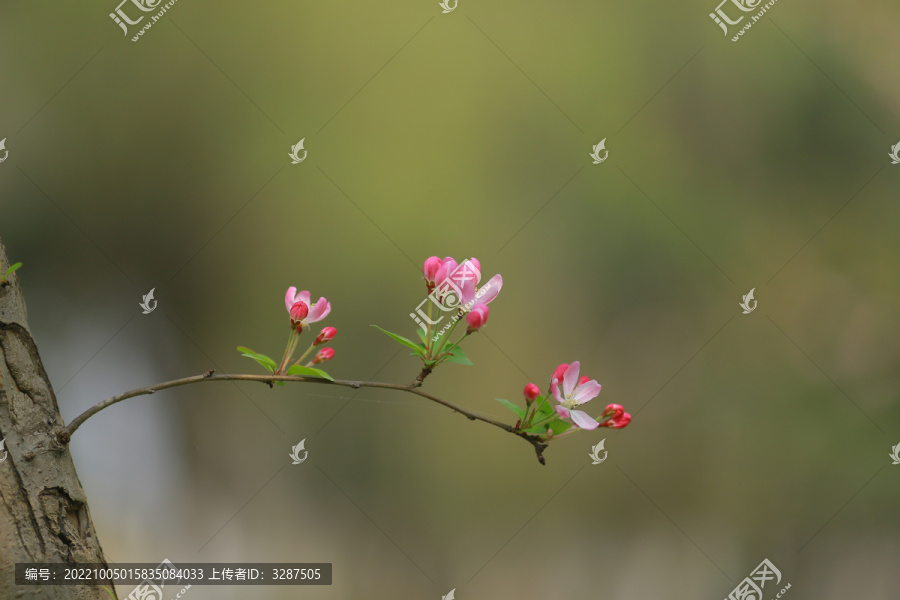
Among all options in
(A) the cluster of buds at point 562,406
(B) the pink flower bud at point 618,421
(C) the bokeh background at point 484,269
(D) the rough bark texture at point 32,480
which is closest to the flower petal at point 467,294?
(A) the cluster of buds at point 562,406

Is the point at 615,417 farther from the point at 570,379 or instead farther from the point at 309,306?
the point at 309,306

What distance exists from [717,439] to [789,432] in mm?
265

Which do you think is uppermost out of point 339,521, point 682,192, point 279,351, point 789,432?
point 279,351

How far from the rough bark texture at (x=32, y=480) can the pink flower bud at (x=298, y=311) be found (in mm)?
308

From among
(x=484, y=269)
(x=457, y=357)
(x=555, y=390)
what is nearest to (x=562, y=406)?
(x=555, y=390)

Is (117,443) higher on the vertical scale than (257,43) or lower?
lower

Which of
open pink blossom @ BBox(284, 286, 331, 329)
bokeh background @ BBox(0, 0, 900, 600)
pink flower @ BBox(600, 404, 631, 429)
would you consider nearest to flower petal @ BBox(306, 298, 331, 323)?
open pink blossom @ BBox(284, 286, 331, 329)

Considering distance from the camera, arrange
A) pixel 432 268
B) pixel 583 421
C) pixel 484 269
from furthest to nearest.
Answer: pixel 484 269, pixel 432 268, pixel 583 421

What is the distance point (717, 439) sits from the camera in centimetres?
229

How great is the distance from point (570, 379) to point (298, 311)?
357 mm

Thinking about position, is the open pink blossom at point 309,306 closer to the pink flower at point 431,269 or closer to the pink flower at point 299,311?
the pink flower at point 299,311

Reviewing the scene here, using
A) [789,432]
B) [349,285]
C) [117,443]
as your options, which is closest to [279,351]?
[349,285]

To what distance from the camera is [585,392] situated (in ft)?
2.58

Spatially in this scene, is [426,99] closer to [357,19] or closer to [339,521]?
[357,19]
